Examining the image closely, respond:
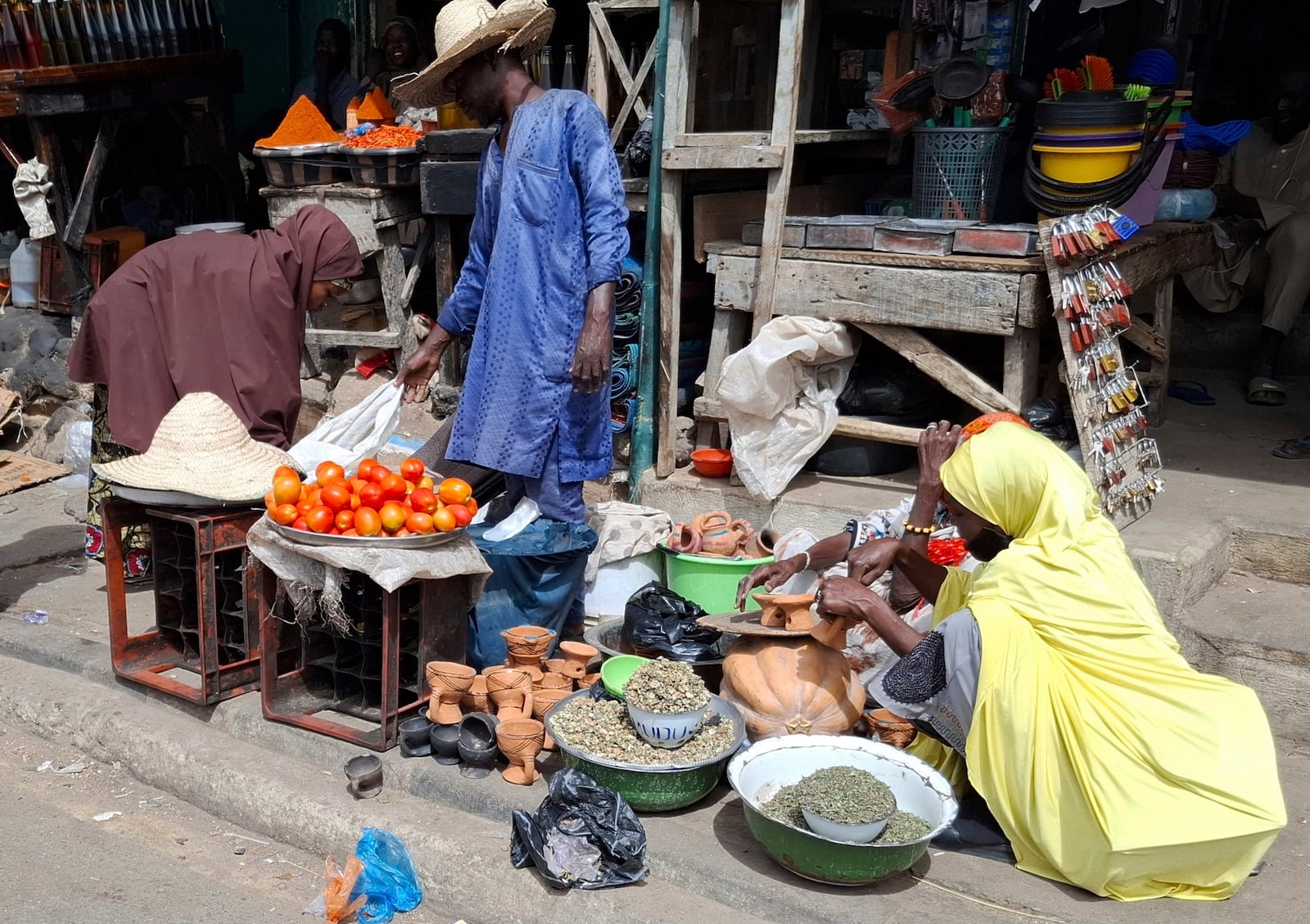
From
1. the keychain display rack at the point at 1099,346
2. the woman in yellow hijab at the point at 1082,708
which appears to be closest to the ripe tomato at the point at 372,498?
the woman in yellow hijab at the point at 1082,708

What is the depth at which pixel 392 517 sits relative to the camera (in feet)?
11.5

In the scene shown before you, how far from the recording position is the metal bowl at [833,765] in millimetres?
2885

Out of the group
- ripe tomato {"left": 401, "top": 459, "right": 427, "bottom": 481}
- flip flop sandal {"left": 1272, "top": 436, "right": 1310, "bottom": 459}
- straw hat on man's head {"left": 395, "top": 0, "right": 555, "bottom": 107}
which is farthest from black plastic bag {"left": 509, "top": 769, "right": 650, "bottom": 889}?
flip flop sandal {"left": 1272, "top": 436, "right": 1310, "bottom": 459}

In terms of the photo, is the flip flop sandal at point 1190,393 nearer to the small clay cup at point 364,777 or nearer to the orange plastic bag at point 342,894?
the small clay cup at point 364,777

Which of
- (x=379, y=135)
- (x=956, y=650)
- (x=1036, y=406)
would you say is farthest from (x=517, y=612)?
(x=379, y=135)

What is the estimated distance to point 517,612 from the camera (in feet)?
13.5

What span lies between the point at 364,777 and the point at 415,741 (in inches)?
7.6

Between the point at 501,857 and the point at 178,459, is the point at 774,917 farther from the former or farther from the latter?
the point at 178,459

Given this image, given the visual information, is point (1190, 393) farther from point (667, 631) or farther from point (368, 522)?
point (368, 522)

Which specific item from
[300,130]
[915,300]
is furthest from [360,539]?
[300,130]

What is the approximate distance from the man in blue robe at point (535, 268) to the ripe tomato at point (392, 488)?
0.63 meters

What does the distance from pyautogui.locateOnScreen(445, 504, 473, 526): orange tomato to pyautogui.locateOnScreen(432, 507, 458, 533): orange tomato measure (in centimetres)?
1

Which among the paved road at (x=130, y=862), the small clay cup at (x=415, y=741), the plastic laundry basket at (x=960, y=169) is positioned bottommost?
the paved road at (x=130, y=862)

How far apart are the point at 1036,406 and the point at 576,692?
87.1 inches
